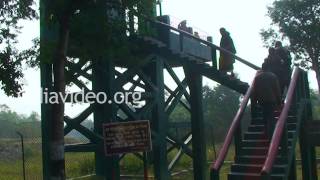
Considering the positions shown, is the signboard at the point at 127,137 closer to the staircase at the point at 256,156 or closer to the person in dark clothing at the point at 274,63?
the staircase at the point at 256,156

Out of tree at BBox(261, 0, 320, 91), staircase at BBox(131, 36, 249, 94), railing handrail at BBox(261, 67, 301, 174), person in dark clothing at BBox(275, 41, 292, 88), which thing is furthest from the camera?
tree at BBox(261, 0, 320, 91)

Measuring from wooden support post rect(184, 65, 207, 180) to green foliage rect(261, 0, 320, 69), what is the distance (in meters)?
19.9

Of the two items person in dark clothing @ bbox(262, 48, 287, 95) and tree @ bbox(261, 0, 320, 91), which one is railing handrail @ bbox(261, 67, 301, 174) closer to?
person in dark clothing @ bbox(262, 48, 287, 95)

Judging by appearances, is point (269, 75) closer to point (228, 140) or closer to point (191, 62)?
point (228, 140)

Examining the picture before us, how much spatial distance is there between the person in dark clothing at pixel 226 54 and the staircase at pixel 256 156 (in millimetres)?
3613

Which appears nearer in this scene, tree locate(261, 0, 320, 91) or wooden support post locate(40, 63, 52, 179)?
wooden support post locate(40, 63, 52, 179)

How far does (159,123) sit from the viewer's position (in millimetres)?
14320

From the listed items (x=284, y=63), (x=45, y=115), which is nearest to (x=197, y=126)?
(x=284, y=63)

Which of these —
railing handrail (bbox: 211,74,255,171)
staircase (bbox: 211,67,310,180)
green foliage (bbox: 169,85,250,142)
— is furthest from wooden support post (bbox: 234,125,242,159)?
green foliage (bbox: 169,85,250,142)

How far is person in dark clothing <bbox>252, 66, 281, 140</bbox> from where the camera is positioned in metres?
8.64

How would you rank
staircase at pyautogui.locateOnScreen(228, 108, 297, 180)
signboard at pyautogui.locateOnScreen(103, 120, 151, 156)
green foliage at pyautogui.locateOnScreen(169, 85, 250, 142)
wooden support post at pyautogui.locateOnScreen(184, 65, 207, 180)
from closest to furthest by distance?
1. staircase at pyautogui.locateOnScreen(228, 108, 297, 180)
2. signboard at pyautogui.locateOnScreen(103, 120, 151, 156)
3. wooden support post at pyautogui.locateOnScreen(184, 65, 207, 180)
4. green foliage at pyautogui.locateOnScreen(169, 85, 250, 142)

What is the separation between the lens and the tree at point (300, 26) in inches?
1254

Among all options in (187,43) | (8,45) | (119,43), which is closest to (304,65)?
(187,43)

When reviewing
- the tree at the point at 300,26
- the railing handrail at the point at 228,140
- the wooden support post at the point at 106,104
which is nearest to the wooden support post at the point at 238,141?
the railing handrail at the point at 228,140
